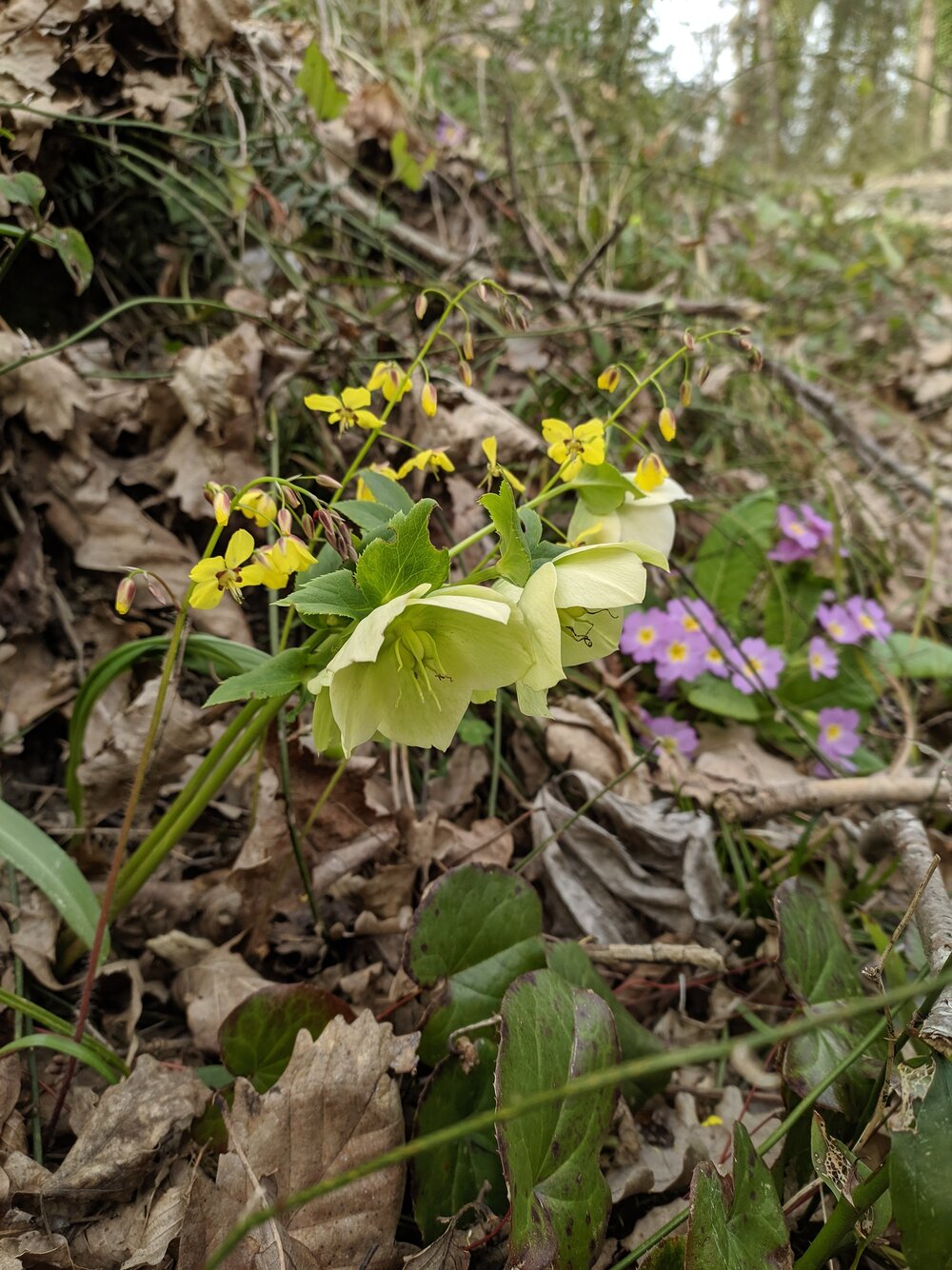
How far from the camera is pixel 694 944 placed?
3.97 ft

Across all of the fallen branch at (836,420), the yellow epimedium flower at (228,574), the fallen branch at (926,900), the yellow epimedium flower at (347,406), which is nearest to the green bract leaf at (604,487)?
the yellow epimedium flower at (347,406)

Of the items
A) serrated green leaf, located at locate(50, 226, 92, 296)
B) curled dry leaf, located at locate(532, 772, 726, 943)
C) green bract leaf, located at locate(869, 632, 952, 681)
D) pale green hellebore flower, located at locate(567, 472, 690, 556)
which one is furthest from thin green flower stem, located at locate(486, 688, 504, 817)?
green bract leaf, located at locate(869, 632, 952, 681)

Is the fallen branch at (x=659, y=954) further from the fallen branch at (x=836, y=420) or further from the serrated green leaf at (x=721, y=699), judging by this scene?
the fallen branch at (x=836, y=420)

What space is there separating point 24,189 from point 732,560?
1446mm

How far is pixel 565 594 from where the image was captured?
667mm

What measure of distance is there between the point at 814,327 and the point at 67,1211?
3502mm

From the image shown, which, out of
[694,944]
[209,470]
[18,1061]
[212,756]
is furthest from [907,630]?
[18,1061]

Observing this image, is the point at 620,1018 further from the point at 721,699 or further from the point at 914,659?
the point at 914,659

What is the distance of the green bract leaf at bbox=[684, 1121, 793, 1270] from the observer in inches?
25.2

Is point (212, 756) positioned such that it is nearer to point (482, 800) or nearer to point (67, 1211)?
point (67, 1211)

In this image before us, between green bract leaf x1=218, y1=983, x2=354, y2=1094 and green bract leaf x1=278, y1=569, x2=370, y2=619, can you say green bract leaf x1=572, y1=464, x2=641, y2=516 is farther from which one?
green bract leaf x1=218, y1=983, x2=354, y2=1094

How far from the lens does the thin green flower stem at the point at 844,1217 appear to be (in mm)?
666

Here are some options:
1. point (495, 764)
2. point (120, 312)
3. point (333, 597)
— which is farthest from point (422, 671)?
point (120, 312)

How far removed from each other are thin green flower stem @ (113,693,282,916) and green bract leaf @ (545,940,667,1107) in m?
0.43
